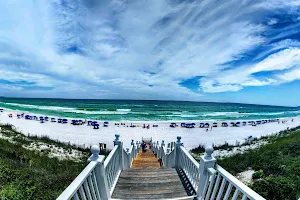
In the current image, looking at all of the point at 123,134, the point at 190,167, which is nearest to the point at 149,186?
the point at 190,167

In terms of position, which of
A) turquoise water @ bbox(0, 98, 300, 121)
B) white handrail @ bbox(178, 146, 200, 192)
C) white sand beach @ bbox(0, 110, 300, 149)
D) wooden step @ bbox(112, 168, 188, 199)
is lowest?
white sand beach @ bbox(0, 110, 300, 149)

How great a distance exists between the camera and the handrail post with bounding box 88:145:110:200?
2.69m

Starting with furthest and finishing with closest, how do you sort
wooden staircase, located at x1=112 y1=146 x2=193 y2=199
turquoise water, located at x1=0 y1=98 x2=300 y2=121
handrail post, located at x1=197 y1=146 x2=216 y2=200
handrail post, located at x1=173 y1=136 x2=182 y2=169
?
turquoise water, located at x1=0 y1=98 x2=300 y2=121 < handrail post, located at x1=173 y1=136 x2=182 y2=169 < wooden staircase, located at x1=112 y1=146 x2=193 y2=199 < handrail post, located at x1=197 y1=146 x2=216 y2=200

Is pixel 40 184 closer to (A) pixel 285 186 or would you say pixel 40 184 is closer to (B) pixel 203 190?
(B) pixel 203 190

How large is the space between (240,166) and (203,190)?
462 centimetres

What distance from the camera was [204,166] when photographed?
313cm

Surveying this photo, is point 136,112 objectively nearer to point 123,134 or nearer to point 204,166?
point 123,134

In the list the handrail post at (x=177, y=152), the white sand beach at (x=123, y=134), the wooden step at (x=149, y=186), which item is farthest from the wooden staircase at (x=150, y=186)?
the white sand beach at (x=123, y=134)

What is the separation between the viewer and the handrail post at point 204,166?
304cm

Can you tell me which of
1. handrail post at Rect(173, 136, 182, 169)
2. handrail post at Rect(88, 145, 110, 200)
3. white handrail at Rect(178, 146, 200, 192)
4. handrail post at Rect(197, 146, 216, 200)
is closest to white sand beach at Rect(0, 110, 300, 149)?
handrail post at Rect(173, 136, 182, 169)

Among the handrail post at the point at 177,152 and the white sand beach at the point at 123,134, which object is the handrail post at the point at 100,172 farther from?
the white sand beach at the point at 123,134

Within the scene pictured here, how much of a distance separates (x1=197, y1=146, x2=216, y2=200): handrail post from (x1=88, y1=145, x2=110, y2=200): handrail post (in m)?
1.81

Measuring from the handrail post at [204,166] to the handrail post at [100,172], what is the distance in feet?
Result: 5.94

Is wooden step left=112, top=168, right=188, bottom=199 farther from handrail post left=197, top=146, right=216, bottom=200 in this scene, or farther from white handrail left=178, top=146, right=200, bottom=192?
handrail post left=197, top=146, right=216, bottom=200
